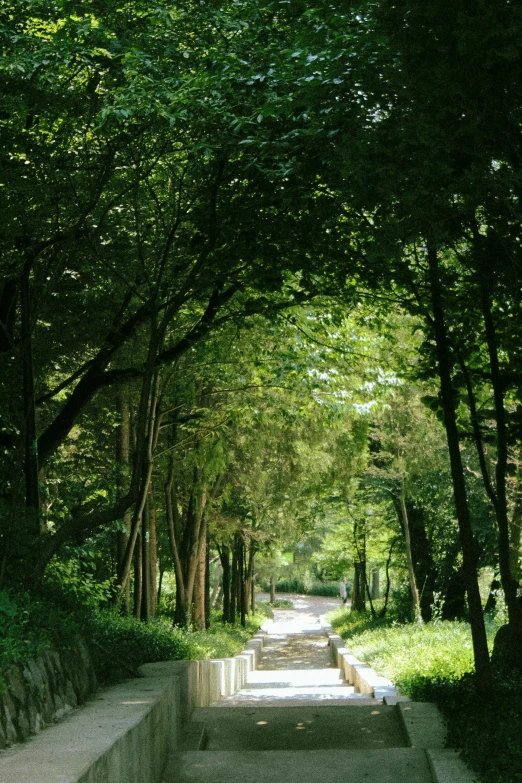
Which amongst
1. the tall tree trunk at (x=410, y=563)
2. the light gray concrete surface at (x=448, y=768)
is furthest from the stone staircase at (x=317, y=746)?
the tall tree trunk at (x=410, y=563)

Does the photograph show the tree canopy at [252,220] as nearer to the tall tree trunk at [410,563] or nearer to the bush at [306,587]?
the tall tree trunk at [410,563]

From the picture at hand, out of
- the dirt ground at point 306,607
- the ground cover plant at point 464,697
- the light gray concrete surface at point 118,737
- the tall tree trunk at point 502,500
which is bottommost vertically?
the dirt ground at point 306,607

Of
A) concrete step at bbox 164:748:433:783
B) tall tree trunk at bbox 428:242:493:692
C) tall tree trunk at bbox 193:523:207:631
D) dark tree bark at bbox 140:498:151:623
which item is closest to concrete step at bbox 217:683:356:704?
dark tree bark at bbox 140:498:151:623

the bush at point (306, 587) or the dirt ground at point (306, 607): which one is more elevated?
the bush at point (306, 587)

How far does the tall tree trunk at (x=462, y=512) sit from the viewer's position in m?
7.55

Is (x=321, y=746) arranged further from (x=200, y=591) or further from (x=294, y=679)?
(x=200, y=591)

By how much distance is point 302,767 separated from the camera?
20.6 feet

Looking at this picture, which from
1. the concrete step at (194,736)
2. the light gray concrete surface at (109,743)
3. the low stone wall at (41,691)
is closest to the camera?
the light gray concrete surface at (109,743)

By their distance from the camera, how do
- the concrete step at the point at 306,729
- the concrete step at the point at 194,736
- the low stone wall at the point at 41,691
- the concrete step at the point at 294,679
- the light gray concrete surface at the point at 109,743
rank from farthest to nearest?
1. the concrete step at the point at 294,679
2. the concrete step at the point at 306,729
3. the concrete step at the point at 194,736
4. the low stone wall at the point at 41,691
5. the light gray concrete surface at the point at 109,743

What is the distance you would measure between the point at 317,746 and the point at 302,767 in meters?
1.22

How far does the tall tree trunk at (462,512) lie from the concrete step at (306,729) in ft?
2.95

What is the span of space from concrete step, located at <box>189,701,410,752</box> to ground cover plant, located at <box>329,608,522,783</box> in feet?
1.75

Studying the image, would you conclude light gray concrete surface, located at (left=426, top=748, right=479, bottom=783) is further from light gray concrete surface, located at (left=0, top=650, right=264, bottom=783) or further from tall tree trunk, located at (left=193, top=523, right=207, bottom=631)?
tall tree trunk, located at (left=193, top=523, right=207, bottom=631)

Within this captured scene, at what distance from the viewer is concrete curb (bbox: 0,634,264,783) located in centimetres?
403
